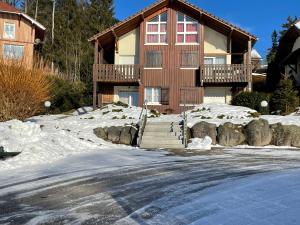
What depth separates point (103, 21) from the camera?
51.5 m

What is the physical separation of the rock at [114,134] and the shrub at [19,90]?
3.65m

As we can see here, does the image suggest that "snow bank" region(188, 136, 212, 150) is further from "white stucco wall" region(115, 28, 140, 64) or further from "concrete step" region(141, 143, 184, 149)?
"white stucco wall" region(115, 28, 140, 64)

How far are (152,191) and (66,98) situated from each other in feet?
81.1

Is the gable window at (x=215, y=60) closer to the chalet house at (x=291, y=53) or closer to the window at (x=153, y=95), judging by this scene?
the window at (x=153, y=95)

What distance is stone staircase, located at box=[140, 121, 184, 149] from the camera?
57.8ft

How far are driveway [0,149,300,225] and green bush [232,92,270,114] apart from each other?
12.5m

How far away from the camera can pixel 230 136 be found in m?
18.4

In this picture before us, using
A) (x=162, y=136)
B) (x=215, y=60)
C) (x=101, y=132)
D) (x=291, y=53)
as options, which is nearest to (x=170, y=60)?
(x=215, y=60)

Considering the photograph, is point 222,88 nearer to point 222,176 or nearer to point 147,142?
point 147,142

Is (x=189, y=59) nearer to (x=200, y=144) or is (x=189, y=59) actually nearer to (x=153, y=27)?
(x=153, y=27)

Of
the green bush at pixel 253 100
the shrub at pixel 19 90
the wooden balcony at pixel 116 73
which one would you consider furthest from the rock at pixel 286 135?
the wooden balcony at pixel 116 73

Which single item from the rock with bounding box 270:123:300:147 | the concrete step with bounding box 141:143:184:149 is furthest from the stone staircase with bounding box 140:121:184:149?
the rock with bounding box 270:123:300:147

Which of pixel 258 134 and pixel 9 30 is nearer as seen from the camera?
pixel 258 134

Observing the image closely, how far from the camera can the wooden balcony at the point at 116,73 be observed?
28.7 m
